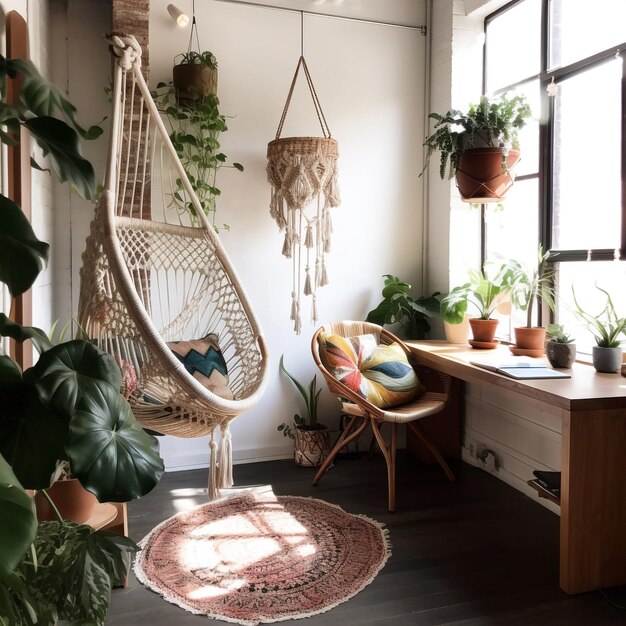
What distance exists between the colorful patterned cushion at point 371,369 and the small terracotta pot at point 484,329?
40 centimetres

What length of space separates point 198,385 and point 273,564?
0.81 m

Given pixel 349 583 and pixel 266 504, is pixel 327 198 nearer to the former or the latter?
pixel 266 504

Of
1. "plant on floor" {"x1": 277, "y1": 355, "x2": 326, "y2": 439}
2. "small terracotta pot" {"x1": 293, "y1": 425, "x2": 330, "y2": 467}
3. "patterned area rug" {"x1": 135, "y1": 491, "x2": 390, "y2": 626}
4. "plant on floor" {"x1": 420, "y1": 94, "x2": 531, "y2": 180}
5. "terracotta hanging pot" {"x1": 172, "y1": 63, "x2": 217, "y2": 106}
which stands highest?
"terracotta hanging pot" {"x1": 172, "y1": 63, "x2": 217, "y2": 106}

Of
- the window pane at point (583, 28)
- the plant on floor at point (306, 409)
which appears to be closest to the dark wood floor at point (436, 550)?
the plant on floor at point (306, 409)

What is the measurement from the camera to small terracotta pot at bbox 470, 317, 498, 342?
10.7 feet

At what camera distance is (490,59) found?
367 centimetres

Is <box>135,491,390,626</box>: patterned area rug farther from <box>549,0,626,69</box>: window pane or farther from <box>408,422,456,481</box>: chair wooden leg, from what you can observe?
<box>549,0,626,69</box>: window pane

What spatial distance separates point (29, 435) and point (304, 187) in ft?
7.78

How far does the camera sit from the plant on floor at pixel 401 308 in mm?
3654

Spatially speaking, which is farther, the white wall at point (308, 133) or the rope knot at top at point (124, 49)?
the white wall at point (308, 133)

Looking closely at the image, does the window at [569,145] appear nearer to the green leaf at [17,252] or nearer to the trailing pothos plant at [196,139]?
the trailing pothos plant at [196,139]

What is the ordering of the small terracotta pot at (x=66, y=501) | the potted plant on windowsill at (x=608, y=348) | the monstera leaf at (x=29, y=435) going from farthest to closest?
the potted plant on windowsill at (x=608, y=348), the small terracotta pot at (x=66, y=501), the monstera leaf at (x=29, y=435)

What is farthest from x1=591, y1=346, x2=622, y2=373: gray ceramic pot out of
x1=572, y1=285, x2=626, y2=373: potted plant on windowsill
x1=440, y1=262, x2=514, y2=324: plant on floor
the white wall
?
the white wall

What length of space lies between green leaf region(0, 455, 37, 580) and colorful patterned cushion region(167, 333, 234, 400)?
71.5 inches
